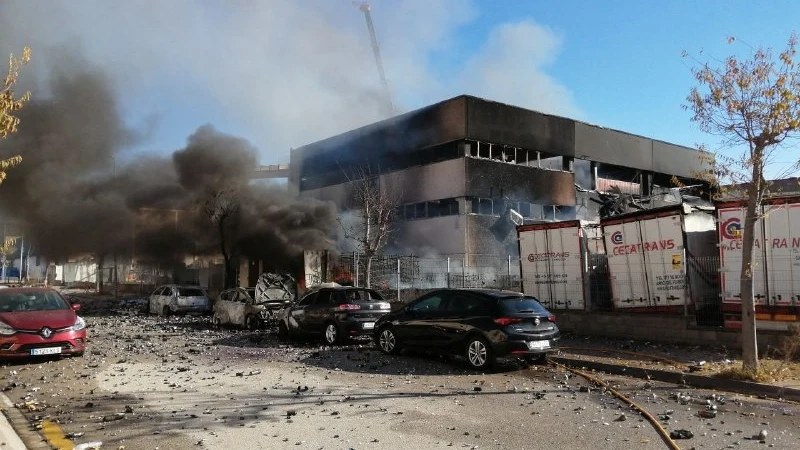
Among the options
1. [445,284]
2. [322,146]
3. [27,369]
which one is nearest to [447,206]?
[445,284]

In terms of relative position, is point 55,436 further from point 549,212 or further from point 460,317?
point 549,212

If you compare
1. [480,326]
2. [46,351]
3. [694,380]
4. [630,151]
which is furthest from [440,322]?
[630,151]

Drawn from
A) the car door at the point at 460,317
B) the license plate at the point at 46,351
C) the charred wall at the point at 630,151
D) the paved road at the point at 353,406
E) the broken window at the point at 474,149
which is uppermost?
the charred wall at the point at 630,151

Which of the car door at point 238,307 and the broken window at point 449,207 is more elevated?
the broken window at point 449,207

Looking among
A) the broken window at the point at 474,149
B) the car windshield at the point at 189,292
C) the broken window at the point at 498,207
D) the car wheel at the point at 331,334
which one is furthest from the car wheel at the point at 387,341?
the broken window at the point at 474,149

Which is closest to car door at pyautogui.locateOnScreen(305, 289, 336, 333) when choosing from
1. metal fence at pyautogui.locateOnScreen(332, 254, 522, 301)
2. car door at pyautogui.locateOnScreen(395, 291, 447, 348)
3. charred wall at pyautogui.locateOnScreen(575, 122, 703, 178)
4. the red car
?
car door at pyautogui.locateOnScreen(395, 291, 447, 348)

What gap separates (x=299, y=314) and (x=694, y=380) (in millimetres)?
8051

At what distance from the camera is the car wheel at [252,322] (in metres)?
15.8

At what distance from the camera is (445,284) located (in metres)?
18.5

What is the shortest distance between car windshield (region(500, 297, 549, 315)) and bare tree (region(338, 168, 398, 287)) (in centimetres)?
1242

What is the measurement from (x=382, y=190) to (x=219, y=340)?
54.1 feet

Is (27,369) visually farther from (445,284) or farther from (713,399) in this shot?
(445,284)

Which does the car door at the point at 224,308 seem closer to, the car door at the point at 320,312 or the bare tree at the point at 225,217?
the car door at the point at 320,312

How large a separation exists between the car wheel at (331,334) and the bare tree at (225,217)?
600 inches
